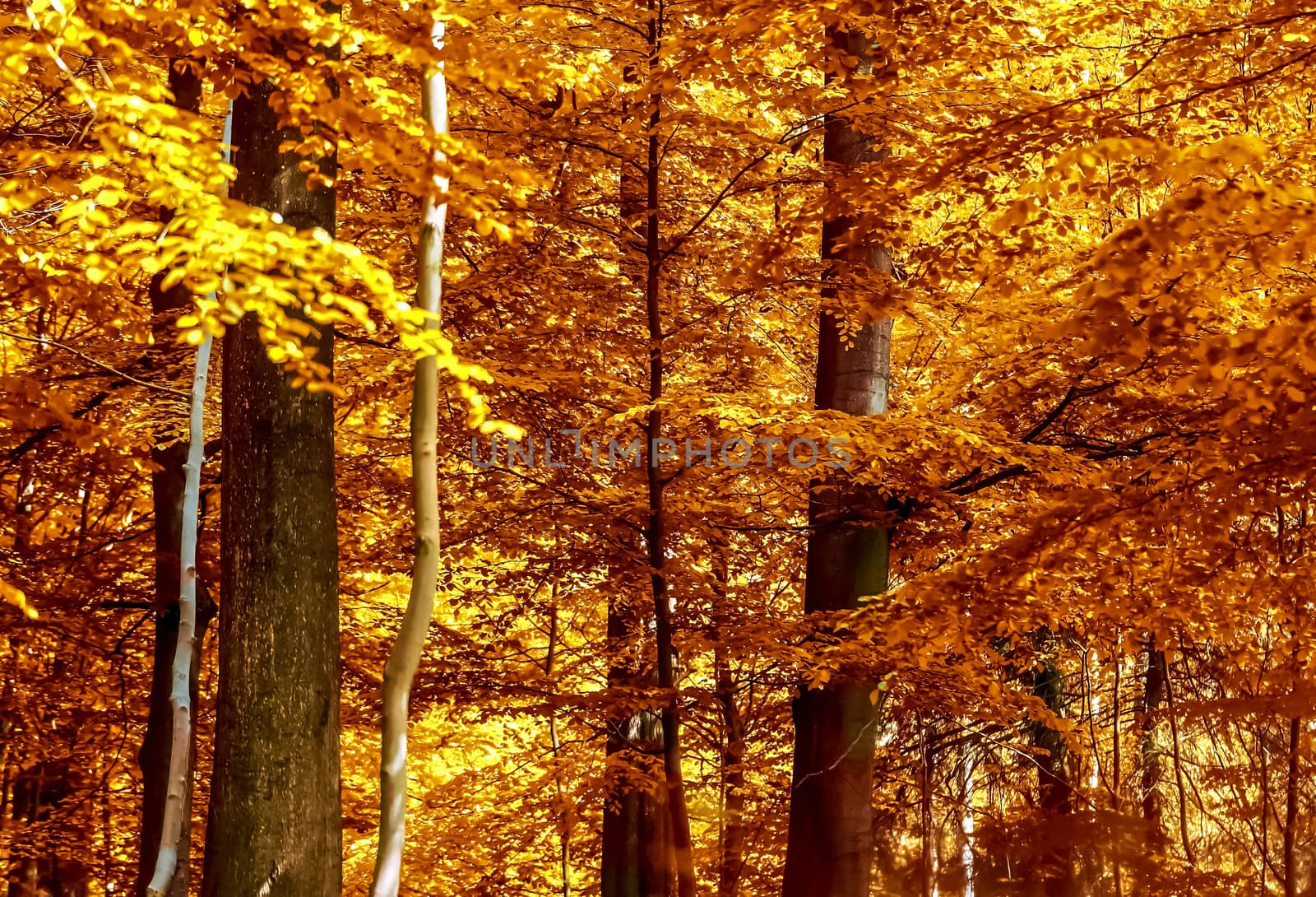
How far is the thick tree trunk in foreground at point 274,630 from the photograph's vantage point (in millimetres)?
4691

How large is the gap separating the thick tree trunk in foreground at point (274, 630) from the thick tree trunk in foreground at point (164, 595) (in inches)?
106

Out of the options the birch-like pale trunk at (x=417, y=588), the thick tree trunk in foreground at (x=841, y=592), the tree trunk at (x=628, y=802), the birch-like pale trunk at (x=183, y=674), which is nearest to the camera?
the birch-like pale trunk at (x=417, y=588)

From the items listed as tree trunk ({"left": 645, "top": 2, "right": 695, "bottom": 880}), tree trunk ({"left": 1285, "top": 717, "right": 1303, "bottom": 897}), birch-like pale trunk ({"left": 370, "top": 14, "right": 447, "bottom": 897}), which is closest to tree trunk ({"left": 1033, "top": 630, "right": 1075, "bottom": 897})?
tree trunk ({"left": 1285, "top": 717, "right": 1303, "bottom": 897})

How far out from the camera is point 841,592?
276 inches

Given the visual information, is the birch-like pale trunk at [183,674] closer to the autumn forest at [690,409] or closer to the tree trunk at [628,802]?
the autumn forest at [690,409]

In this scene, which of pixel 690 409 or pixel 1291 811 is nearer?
pixel 690 409

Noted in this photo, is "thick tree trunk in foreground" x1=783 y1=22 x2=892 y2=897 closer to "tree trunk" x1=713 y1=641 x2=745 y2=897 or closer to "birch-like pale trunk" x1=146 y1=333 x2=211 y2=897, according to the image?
"tree trunk" x1=713 y1=641 x2=745 y2=897

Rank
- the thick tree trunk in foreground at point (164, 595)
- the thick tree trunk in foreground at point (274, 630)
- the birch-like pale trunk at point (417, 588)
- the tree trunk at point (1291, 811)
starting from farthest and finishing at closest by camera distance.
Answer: the thick tree trunk in foreground at point (164, 595) → the tree trunk at point (1291, 811) → the thick tree trunk in foreground at point (274, 630) → the birch-like pale trunk at point (417, 588)

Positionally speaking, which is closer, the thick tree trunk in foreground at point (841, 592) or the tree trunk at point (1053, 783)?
the thick tree trunk in foreground at point (841, 592)

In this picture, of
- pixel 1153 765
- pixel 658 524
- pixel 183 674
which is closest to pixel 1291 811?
pixel 1153 765

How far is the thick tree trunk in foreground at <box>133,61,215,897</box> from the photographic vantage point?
7633 mm

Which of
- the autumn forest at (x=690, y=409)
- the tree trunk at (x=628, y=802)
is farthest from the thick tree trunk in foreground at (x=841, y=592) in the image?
the tree trunk at (x=628, y=802)

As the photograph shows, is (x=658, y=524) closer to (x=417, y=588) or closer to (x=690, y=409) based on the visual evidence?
(x=690, y=409)

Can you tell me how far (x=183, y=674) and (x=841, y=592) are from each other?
377cm
